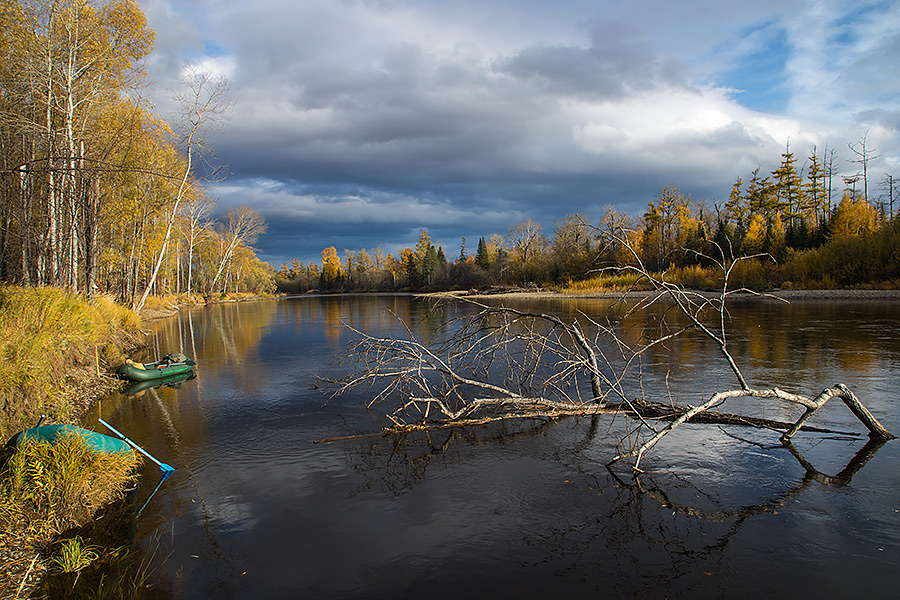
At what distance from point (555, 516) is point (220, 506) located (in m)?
4.35

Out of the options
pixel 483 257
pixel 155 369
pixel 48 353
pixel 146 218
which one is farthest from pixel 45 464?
pixel 483 257

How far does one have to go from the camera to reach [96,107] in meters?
17.2

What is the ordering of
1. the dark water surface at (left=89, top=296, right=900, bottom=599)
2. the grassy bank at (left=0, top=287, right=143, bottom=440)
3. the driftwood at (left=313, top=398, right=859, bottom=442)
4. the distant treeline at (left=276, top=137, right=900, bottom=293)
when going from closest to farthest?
the dark water surface at (left=89, top=296, right=900, bottom=599), the grassy bank at (left=0, top=287, right=143, bottom=440), the driftwood at (left=313, top=398, right=859, bottom=442), the distant treeline at (left=276, top=137, right=900, bottom=293)

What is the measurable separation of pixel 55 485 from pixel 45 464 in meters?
0.30

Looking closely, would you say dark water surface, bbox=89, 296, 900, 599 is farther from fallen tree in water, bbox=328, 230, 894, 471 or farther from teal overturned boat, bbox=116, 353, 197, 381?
teal overturned boat, bbox=116, 353, 197, 381

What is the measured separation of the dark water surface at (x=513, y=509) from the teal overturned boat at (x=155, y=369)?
2.47m

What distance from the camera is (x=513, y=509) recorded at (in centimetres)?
608

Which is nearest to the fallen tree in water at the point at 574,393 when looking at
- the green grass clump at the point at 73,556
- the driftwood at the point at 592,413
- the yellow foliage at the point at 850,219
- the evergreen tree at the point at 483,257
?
the driftwood at the point at 592,413

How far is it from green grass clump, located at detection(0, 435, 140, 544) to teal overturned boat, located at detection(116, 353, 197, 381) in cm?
787

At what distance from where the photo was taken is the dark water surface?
480 cm

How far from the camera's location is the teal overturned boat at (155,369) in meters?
13.1

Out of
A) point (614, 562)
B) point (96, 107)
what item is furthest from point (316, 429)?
point (96, 107)

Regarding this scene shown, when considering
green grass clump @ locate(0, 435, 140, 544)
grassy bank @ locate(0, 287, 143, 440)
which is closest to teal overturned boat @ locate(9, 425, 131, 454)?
green grass clump @ locate(0, 435, 140, 544)

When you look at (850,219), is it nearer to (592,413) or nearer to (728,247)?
(728,247)
